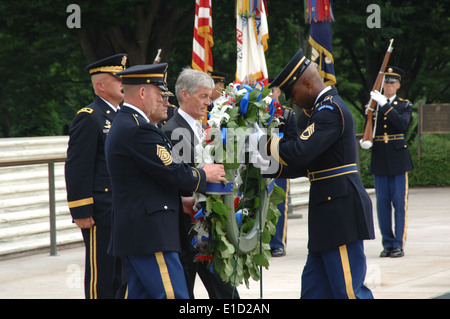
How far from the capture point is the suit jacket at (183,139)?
18.0ft

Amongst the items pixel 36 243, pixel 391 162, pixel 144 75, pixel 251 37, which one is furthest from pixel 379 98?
pixel 144 75

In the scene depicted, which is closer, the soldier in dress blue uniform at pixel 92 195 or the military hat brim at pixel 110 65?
the soldier in dress blue uniform at pixel 92 195

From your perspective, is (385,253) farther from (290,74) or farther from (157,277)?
(157,277)

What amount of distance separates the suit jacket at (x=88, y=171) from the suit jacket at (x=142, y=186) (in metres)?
1.06

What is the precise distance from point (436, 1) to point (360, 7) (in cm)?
201

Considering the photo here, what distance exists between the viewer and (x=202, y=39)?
961 centimetres

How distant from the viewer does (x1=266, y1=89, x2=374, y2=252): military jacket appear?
498cm

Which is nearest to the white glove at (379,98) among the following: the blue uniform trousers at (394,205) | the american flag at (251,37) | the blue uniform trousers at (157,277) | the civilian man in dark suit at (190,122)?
the blue uniform trousers at (394,205)

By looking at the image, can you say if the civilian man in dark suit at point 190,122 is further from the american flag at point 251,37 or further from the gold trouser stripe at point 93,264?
the american flag at point 251,37

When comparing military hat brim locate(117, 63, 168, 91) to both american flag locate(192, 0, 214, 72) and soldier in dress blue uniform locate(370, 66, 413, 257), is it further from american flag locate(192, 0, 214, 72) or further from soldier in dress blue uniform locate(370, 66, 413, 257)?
soldier in dress blue uniform locate(370, 66, 413, 257)

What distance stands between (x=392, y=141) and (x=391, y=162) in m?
0.30

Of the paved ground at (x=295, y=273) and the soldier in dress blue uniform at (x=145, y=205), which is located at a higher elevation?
the soldier in dress blue uniform at (x=145, y=205)
